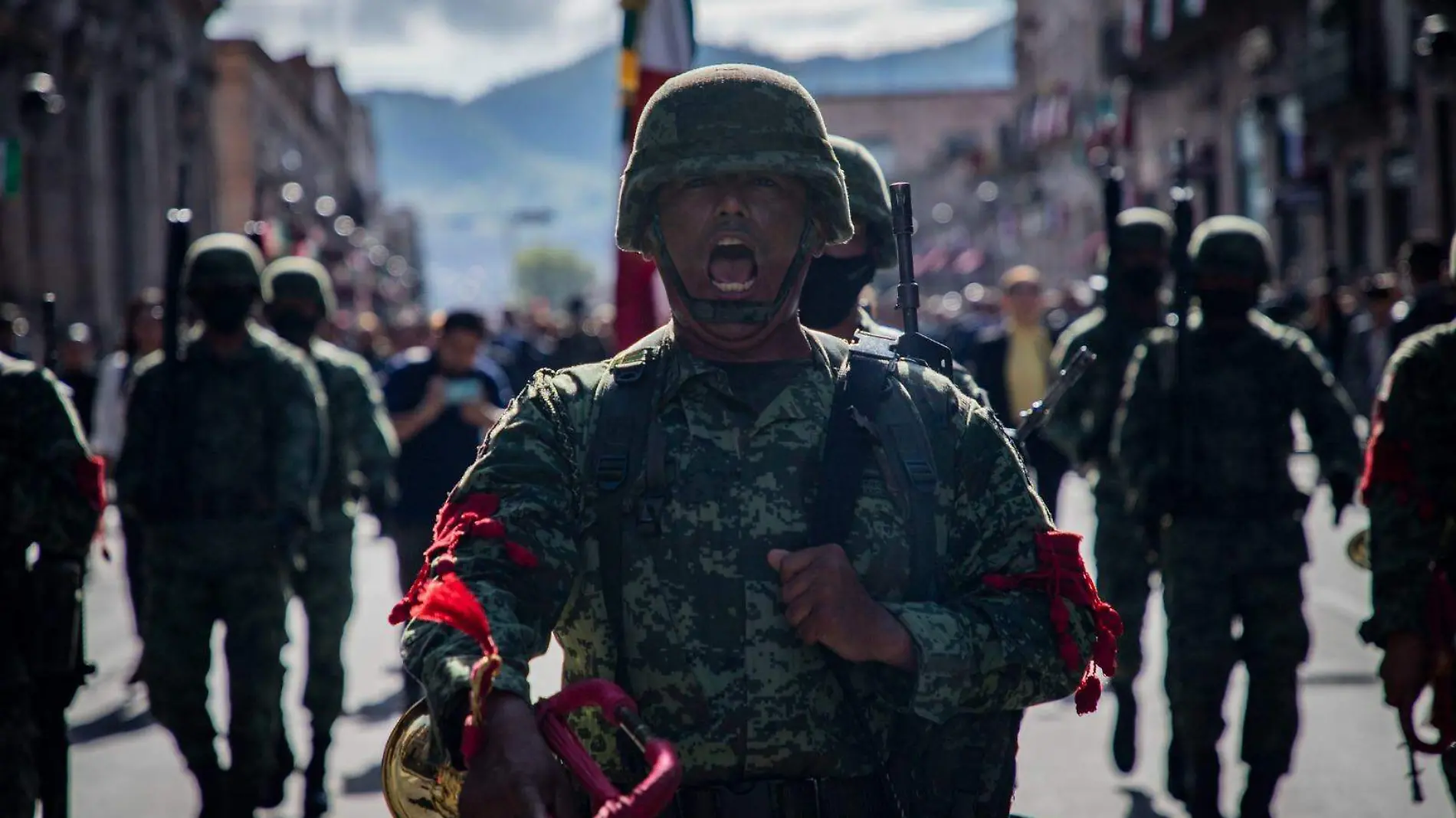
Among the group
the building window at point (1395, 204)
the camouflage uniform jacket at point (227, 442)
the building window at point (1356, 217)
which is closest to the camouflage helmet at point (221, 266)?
the camouflage uniform jacket at point (227, 442)

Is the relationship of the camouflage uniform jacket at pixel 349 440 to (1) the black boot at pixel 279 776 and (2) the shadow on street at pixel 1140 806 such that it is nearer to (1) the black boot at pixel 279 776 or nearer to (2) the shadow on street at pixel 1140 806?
(1) the black boot at pixel 279 776

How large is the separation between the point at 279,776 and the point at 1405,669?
431 centimetres

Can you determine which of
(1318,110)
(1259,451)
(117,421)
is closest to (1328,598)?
(1259,451)

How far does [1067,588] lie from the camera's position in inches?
120

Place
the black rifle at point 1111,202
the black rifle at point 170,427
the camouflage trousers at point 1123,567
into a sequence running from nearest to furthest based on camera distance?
1. the black rifle at point 170,427
2. the camouflage trousers at point 1123,567
3. the black rifle at point 1111,202

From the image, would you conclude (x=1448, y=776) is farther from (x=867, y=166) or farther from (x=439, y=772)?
(x=439, y=772)

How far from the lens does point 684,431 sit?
3.13 metres

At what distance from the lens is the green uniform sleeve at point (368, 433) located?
8625 millimetres

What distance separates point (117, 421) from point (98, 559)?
478 cm

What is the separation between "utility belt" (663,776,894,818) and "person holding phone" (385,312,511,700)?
6.48 m

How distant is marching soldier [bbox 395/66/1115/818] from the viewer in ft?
9.83

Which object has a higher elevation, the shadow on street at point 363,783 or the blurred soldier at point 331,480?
the blurred soldier at point 331,480

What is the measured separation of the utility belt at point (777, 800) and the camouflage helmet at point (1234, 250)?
15.0 ft

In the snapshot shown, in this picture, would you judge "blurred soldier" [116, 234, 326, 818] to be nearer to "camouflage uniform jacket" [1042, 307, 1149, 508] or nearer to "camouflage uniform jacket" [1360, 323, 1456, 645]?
"camouflage uniform jacket" [1042, 307, 1149, 508]
